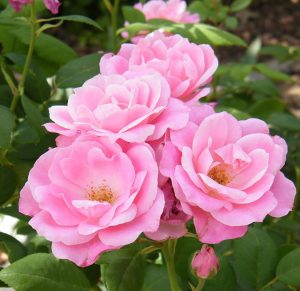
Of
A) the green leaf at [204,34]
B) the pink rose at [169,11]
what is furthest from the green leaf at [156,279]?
the pink rose at [169,11]

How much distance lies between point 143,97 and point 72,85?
0.40m

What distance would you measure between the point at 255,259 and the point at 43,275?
0.33 m

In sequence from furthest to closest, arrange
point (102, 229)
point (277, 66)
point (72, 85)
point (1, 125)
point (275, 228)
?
point (277, 66) < point (275, 228) < point (72, 85) < point (1, 125) < point (102, 229)

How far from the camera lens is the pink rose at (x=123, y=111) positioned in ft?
2.35

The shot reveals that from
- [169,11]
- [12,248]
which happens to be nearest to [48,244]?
[12,248]

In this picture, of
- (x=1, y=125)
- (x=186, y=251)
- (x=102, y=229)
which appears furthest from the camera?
(x=186, y=251)

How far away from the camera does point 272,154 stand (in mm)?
734

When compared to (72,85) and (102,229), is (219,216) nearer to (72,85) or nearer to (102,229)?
(102,229)

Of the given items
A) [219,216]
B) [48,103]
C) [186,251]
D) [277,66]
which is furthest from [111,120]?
[277,66]

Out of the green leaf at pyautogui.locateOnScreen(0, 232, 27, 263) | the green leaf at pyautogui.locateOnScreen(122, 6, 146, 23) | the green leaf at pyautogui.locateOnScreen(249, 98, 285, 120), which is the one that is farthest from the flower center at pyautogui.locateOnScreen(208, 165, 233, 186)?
the green leaf at pyautogui.locateOnScreen(249, 98, 285, 120)

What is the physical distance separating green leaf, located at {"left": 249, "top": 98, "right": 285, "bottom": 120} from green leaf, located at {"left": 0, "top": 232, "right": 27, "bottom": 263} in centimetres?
83

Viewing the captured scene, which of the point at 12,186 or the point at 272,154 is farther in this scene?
the point at 12,186

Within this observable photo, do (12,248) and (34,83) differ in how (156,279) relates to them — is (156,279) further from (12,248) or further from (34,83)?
(34,83)

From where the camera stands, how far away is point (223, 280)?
0.97 metres
